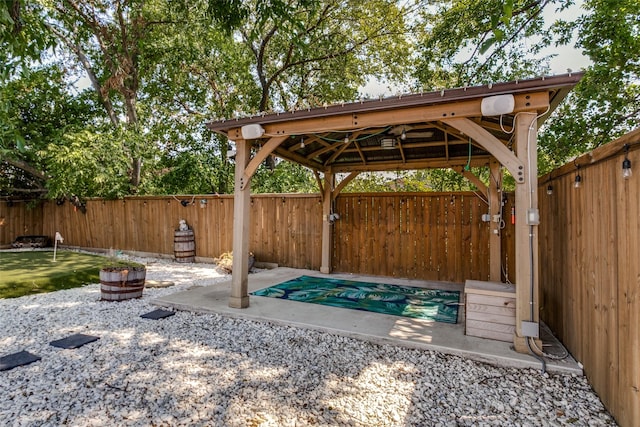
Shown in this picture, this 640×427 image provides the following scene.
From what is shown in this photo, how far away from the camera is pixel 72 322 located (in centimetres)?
364

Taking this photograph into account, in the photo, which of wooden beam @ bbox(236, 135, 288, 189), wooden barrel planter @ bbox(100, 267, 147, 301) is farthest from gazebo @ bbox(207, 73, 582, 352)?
wooden barrel planter @ bbox(100, 267, 147, 301)

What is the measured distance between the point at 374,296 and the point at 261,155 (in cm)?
248

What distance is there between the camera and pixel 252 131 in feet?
12.8

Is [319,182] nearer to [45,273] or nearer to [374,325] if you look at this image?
[374,325]

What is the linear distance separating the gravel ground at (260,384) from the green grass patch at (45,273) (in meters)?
1.94

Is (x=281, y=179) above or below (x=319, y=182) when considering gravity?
above

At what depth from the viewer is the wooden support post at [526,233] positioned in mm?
2754

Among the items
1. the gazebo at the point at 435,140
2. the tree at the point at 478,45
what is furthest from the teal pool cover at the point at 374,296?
the tree at the point at 478,45

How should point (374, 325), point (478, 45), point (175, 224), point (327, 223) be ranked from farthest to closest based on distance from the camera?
point (175, 224) < point (327, 223) < point (478, 45) < point (374, 325)

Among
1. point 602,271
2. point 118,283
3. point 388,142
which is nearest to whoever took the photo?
point 602,271

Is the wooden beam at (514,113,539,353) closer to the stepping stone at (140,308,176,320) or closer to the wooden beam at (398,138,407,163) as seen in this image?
the wooden beam at (398,138,407,163)

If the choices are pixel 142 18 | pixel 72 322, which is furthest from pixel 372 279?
pixel 142 18

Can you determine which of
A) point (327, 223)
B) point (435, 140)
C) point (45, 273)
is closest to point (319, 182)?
point (327, 223)

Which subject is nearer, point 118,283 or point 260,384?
point 260,384
